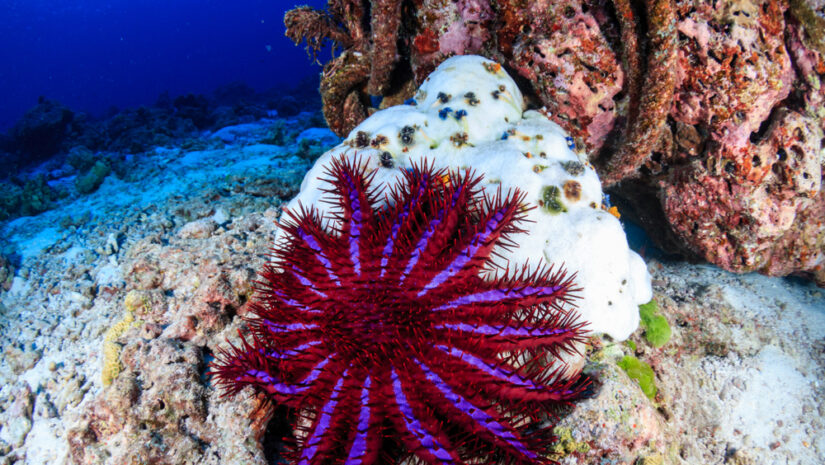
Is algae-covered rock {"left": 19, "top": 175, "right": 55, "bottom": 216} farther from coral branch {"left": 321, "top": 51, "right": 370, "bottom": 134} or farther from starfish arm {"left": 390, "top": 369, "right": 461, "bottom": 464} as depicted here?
starfish arm {"left": 390, "top": 369, "right": 461, "bottom": 464}

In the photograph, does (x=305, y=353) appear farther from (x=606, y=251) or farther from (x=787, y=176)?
(x=787, y=176)

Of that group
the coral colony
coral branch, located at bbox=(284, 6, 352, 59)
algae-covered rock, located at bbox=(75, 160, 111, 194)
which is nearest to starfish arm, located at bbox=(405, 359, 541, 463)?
the coral colony

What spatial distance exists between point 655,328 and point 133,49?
11563cm

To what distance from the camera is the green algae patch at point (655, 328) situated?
300cm

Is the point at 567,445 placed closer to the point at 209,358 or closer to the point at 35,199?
the point at 209,358

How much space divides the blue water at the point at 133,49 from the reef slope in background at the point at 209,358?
61729mm

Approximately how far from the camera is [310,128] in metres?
11.2

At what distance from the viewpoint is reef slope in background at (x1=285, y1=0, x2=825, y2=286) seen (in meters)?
2.84

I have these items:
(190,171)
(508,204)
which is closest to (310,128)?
(190,171)

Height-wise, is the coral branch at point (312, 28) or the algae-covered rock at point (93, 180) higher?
the coral branch at point (312, 28)

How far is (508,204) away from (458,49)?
82.1 inches

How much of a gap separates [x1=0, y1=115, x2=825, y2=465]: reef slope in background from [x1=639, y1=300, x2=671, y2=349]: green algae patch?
0.06m

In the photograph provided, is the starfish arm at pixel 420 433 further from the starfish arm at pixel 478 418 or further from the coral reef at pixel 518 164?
the coral reef at pixel 518 164

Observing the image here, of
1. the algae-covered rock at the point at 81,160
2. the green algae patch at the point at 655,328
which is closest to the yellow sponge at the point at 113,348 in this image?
the green algae patch at the point at 655,328
